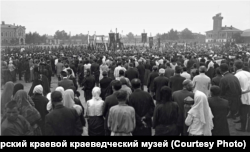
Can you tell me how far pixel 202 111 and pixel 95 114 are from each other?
2.25m

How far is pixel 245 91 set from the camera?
7.84 meters

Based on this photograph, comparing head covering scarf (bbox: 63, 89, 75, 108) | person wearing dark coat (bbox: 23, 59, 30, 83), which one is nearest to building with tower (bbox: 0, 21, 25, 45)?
person wearing dark coat (bbox: 23, 59, 30, 83)

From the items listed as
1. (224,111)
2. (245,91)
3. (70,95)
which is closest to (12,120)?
(70,95)

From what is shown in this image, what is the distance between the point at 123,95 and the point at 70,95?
5.06 feet

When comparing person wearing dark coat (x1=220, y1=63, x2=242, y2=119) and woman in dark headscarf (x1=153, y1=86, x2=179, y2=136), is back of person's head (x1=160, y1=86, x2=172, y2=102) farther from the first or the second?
person wearing dark coat (x1=220, y1=63, x2=242, y2=119)

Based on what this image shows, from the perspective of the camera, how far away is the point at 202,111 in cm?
534

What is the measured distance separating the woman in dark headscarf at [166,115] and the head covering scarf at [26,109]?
2.43 meters

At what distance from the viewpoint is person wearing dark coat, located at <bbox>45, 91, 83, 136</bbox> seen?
5.02m

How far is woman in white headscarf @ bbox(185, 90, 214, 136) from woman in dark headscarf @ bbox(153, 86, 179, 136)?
288 mm

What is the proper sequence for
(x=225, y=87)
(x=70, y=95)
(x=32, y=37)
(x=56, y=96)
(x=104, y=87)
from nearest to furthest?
(x=56, y=96) → (x=70, y=95) → (x=225, y=87) → (x=104, y=87) → (x=32, y=37)

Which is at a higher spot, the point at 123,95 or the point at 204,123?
the point at 123,95

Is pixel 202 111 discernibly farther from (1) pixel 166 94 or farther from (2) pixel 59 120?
(2) pixel 59 120

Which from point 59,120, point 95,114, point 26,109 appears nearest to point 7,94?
point 26,109
